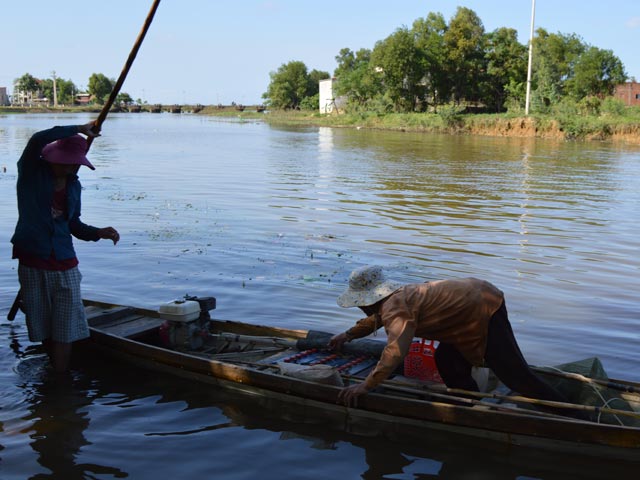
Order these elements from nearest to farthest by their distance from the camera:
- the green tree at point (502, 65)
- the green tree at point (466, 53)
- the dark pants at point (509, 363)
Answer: the dark pants at point (509, 363), the green tree at point (502, 65), the green tree at point (466, 53)

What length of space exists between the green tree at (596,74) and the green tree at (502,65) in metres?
7.59

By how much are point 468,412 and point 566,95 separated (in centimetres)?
5112

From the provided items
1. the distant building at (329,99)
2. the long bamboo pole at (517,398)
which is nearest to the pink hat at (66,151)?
the long bamboo pole at (517,398)

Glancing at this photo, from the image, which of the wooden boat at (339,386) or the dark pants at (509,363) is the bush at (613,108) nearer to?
the wooden boat at (339,386)

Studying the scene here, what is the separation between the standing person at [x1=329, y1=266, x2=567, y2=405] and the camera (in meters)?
4.47

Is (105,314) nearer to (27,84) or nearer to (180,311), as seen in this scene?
(180,311)

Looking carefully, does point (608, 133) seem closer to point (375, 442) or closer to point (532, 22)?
point (532, 22)

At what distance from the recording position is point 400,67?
200 feet

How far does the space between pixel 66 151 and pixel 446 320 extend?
315 cm

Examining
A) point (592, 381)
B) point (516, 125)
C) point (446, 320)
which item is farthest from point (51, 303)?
point (516, 125)

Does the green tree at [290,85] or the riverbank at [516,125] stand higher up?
the green tree at [290,85]

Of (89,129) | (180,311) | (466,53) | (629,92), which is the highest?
(466,53)

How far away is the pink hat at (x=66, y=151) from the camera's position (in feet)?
17.2

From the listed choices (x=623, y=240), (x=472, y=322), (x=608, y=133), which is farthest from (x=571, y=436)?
(x=608, y=133)
